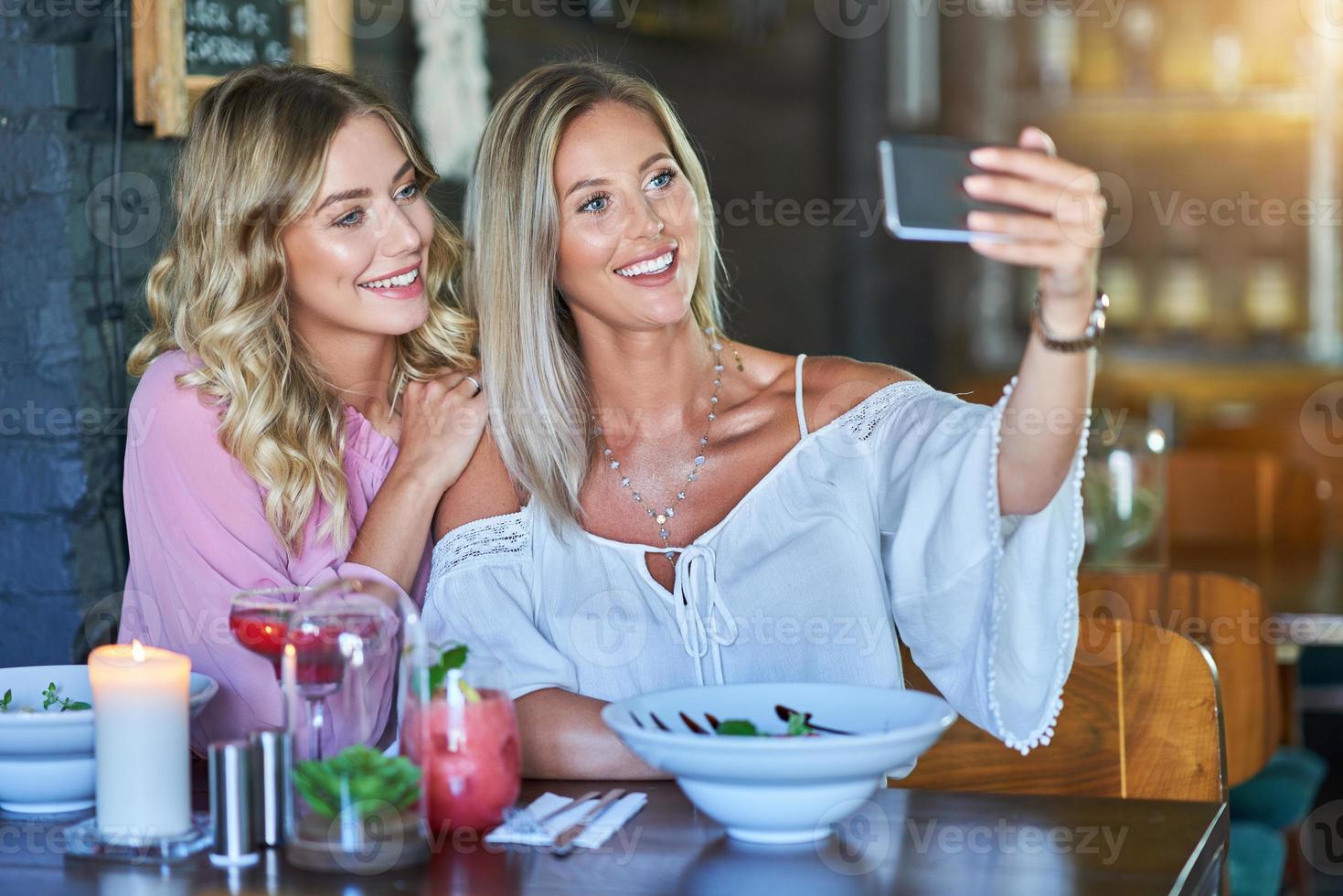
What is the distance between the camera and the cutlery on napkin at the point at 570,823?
4.08 feet

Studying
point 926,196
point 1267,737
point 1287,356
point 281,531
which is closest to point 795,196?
point 1287,356

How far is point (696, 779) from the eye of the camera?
1206 mm

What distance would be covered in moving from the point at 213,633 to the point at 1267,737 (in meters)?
1.56

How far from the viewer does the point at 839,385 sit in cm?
184

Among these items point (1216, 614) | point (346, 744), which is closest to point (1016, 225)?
point (346, 744)

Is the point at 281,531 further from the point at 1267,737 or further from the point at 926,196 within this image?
the point at 1267,737

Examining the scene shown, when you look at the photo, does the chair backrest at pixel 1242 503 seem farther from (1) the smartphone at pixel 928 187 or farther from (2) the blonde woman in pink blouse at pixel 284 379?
(1) the smartphone at pixel 928 187

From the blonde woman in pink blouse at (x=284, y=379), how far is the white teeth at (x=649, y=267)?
252 mm

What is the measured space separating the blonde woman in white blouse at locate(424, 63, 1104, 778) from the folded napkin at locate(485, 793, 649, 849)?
0.36 ft

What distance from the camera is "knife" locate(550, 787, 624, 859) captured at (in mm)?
1229

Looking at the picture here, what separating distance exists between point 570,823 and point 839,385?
29.0 inches

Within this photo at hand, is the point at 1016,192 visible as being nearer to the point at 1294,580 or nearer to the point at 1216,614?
the point at 1216,614

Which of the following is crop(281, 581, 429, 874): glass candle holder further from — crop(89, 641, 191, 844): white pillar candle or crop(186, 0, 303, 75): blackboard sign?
crop(186, 0, 303, 75): blackboard sign

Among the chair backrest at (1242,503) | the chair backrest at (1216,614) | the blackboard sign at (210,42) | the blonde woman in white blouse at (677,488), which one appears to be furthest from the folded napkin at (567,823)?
the chair backrest at (1242,503)
